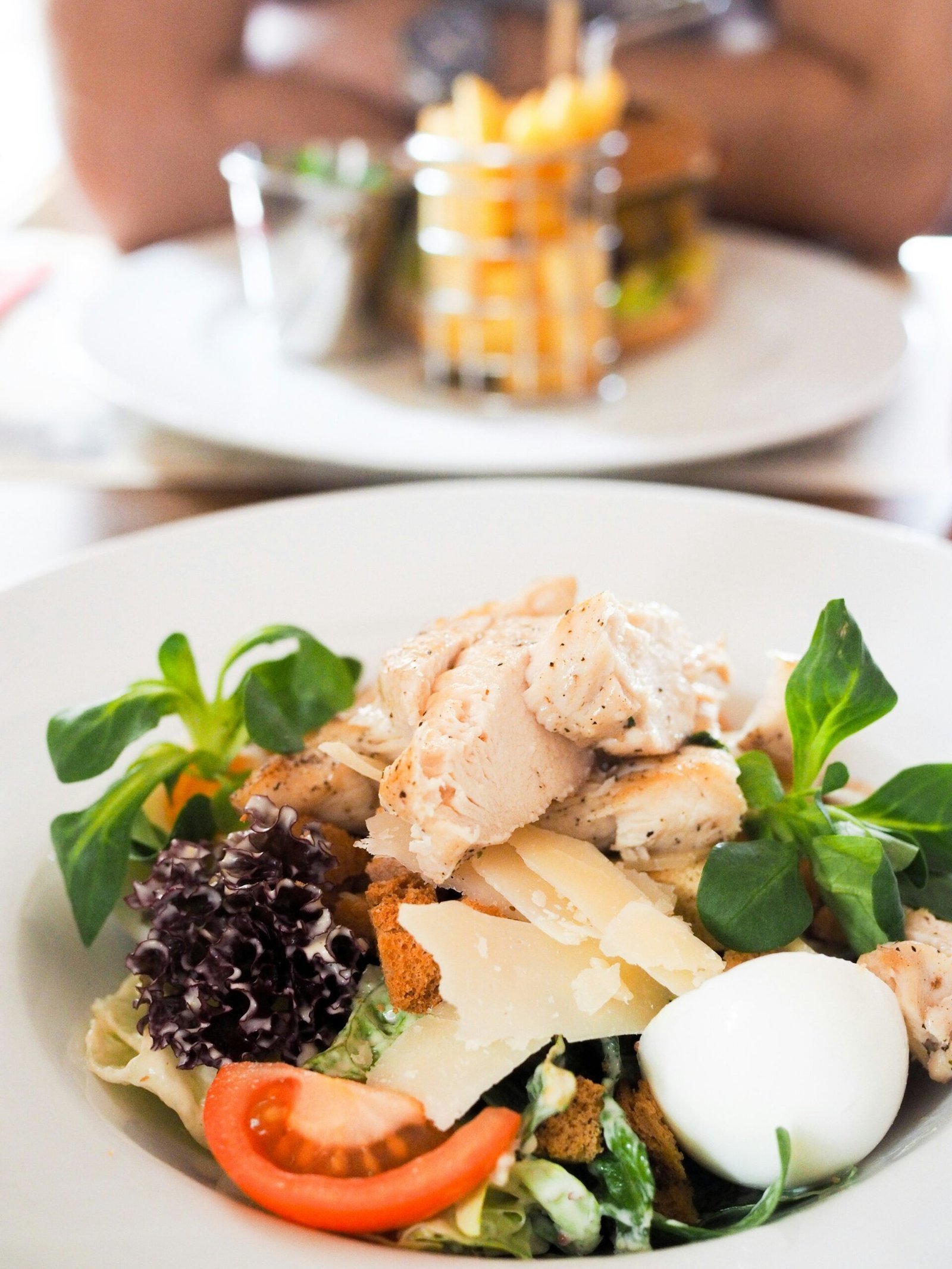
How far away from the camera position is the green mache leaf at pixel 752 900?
1344mm

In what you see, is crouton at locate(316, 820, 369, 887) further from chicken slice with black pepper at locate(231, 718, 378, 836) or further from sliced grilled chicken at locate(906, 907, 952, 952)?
sliced grilled chicken at locate(906, 907, 952, 952)

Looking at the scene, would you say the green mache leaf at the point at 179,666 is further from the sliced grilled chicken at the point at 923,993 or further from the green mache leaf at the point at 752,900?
the sliced grilled chicken at the point at 923,993

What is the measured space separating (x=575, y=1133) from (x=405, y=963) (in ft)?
0.78

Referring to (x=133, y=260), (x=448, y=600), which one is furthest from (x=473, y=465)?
(x=133, y=260)

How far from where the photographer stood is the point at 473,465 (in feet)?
8.13

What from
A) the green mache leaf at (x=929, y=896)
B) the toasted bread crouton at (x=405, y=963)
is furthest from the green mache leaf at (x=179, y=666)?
the green mache leaf at (x=929, y=896)

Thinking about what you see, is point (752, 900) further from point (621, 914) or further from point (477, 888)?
point (477, 888)

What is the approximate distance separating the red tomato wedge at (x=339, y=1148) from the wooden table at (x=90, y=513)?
52.3 inches

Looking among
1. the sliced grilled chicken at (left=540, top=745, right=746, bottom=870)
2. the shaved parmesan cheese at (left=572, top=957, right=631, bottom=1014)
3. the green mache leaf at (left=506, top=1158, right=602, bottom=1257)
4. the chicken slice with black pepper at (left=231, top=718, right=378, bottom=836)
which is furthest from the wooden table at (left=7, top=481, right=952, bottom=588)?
the green mache leaf at (left=506, top=1158, right=602, bottom=1257)

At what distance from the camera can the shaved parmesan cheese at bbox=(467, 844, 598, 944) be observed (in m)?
1.34

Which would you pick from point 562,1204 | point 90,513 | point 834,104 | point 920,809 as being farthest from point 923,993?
point 834,104

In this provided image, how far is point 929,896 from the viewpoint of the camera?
1491 mm

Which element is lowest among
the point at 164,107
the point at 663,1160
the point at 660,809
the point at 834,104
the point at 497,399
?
the point at 663,1160

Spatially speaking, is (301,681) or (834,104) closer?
(301,681)
